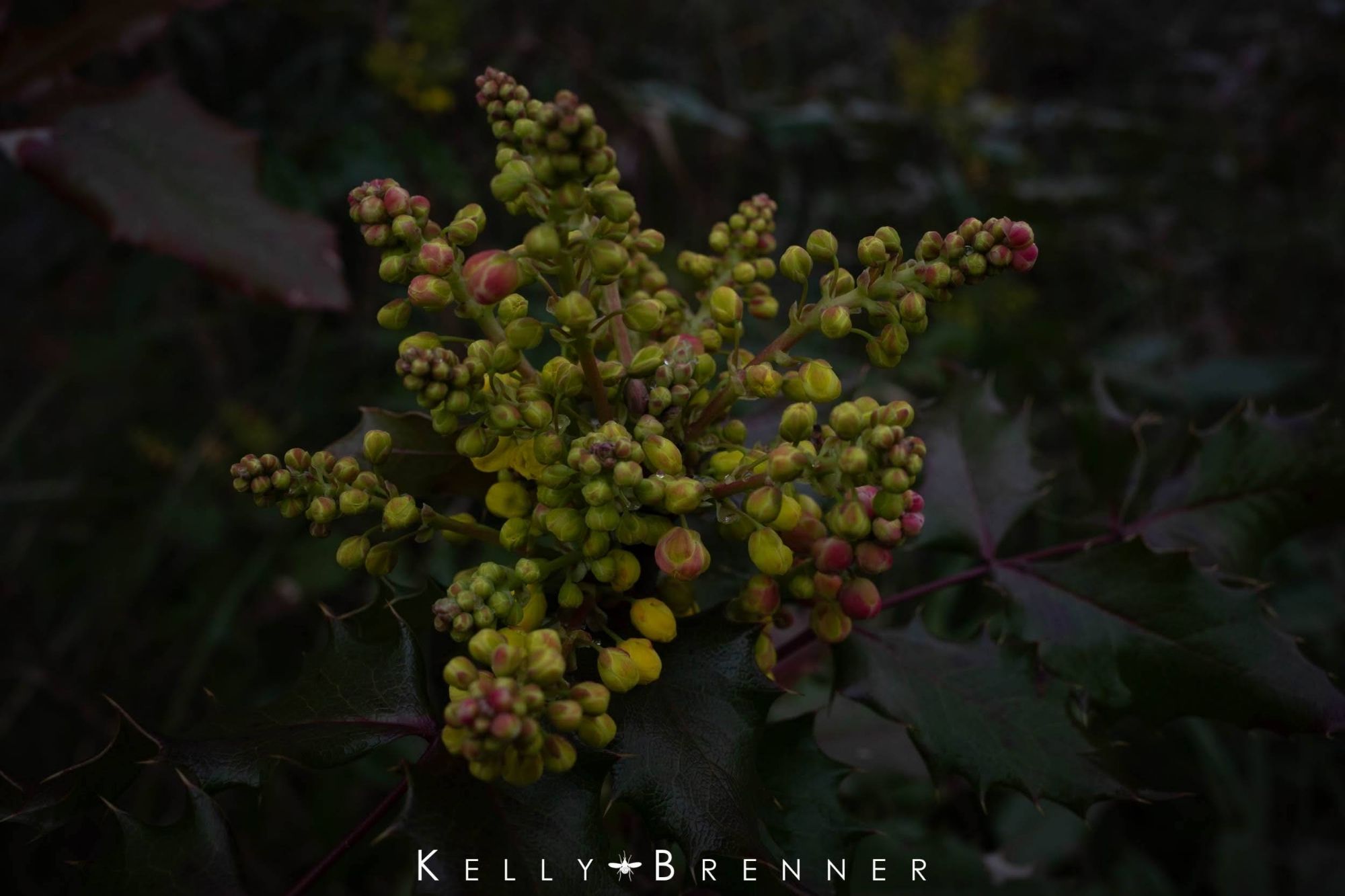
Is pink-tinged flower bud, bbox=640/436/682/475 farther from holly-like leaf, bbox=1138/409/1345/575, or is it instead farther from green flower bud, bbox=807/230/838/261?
holly-like leaf, bbox=1138/409/1345/575

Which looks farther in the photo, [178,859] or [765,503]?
[178,859]

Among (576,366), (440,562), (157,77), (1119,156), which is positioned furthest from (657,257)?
(1119,156)

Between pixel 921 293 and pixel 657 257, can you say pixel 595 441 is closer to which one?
pixel 921 293

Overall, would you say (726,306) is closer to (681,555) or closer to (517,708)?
(681,555)

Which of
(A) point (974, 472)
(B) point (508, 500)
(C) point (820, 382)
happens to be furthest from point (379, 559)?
(A) point (974, 472)

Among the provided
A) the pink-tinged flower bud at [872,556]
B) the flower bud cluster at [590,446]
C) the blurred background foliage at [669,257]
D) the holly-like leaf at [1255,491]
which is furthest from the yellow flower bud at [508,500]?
the holly-like leaf at [1255,491]

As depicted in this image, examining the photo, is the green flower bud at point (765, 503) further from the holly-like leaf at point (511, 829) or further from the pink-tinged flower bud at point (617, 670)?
the holly-like leaf at point (511, 829)
